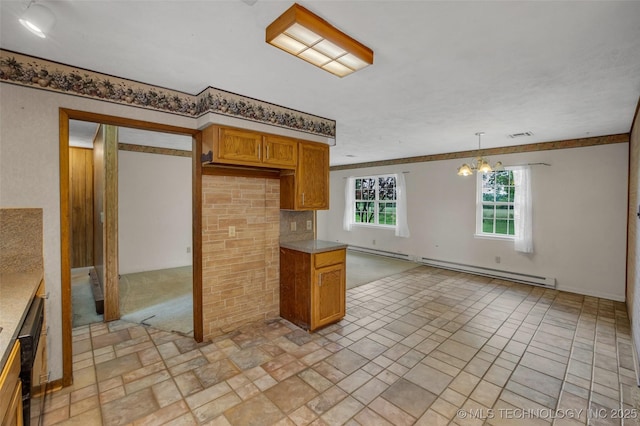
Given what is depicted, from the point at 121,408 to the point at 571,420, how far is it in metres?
3.10

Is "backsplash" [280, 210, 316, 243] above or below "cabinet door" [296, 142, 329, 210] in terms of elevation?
below

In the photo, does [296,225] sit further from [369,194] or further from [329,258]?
[369,194]

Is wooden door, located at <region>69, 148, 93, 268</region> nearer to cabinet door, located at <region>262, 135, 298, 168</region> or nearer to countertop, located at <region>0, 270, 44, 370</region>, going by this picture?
countertop, located at <region>0, 270, 44, 370</region>

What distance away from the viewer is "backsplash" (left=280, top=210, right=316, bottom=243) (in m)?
3.58

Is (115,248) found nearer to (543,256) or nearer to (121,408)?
(121,408)

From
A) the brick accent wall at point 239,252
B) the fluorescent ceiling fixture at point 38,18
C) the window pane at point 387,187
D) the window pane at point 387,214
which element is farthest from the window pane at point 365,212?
the fluorescent ceiling fixture at point 38,18

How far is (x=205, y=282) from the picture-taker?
2.98m

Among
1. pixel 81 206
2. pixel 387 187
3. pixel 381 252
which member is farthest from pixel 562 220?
pixel 81 206

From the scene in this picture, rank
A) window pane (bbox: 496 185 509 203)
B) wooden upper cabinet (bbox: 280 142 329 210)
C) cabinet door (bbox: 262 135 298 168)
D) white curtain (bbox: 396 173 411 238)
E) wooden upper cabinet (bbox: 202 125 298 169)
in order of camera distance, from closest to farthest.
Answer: wooden upper cabinet (bbox: 202 125 298 169) < cabinet door (bbox: 262 135 298 168) < wooden upper cabinet (bbox: 280 142 329 210) < window pane (bbox: 496 185 509 203) < white curtain (bbox: 396 173 411 238)

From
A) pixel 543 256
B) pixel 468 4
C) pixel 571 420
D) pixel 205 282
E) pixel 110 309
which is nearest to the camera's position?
pixel 468 4

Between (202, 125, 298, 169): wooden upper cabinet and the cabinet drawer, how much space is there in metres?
1.06

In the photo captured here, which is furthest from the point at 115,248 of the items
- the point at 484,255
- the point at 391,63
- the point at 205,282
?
the point at 484,255

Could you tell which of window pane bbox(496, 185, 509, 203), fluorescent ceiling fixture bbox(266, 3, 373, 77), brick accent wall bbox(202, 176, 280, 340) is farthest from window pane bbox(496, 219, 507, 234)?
fluorescent ceiling fixture bbox(266, 3, 373, 77)

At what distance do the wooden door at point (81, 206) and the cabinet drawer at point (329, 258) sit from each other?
531 cm
